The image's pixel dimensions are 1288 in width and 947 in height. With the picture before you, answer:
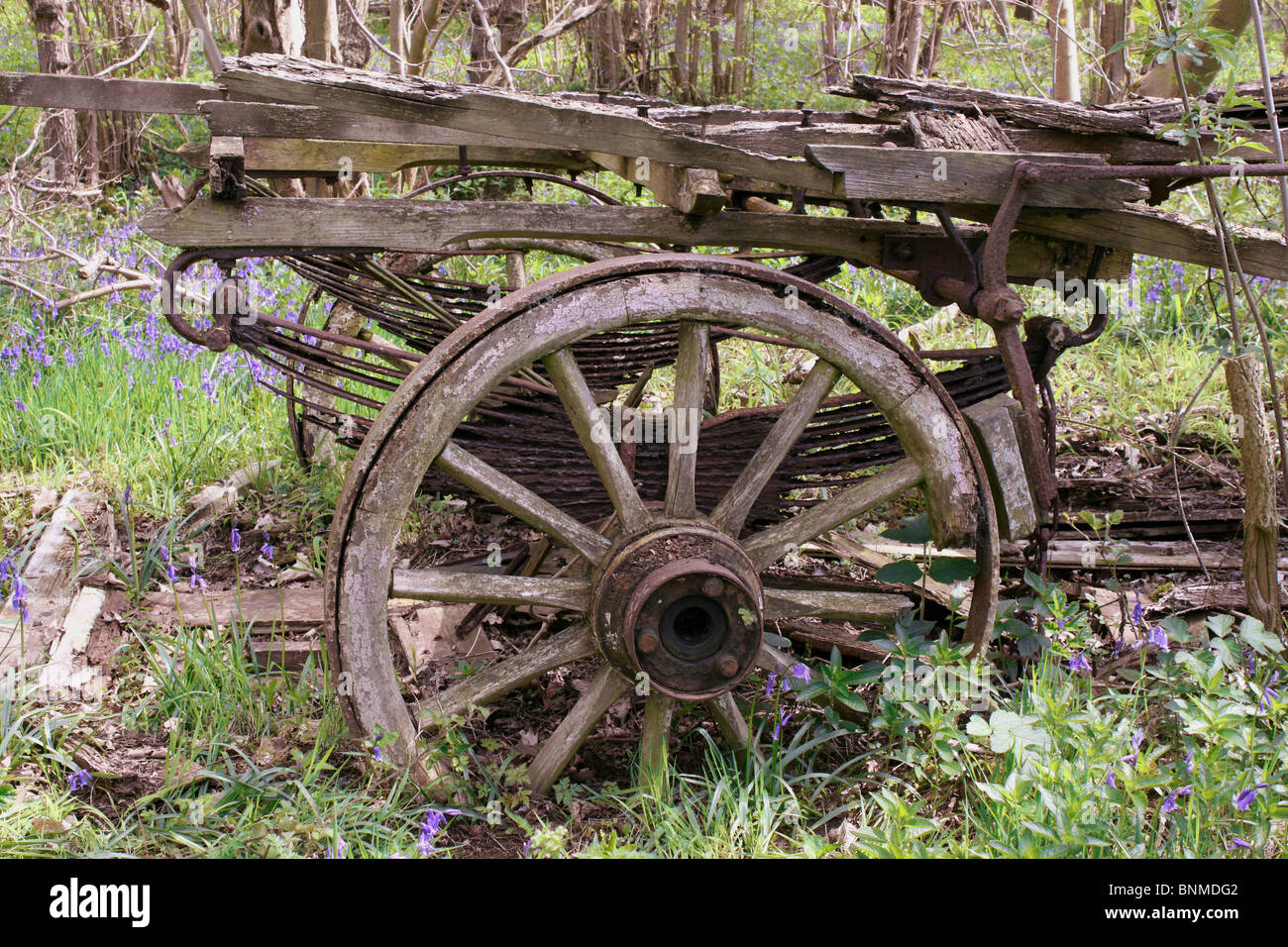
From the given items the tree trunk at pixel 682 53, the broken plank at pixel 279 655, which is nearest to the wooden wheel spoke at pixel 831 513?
the broken plank at pixel 279 655

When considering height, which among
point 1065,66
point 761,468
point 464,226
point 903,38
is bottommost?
point 761,468

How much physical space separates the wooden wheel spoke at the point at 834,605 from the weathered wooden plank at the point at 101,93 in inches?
69.2

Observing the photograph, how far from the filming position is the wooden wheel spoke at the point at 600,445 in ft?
7.38

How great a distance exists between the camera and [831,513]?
2408 mm

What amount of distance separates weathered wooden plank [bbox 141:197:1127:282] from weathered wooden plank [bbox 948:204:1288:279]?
30 cm

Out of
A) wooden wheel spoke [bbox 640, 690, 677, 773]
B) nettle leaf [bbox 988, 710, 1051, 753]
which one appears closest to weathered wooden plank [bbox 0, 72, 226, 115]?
wooden wheel spoke [bbox 640, 690, 677, 773]

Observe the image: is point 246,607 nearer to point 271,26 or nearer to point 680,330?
point 680,330

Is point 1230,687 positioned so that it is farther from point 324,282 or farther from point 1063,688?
point 324,282

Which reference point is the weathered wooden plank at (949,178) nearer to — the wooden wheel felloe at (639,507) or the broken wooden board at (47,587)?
the wooden wheel felloe at (639,507)

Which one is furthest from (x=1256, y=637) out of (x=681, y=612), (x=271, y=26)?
(x=271, y=26)

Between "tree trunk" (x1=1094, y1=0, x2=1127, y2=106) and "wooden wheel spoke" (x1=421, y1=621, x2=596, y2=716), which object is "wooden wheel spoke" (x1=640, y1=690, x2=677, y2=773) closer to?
"wooden wheel spoke" (x1=421, y1=621, x2=596, y2=716)

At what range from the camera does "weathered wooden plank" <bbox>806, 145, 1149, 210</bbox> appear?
2.22 m

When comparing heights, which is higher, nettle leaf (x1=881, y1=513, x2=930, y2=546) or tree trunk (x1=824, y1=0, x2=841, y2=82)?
tree trunk (x1=824, y1=0, x2=841, y2=82)

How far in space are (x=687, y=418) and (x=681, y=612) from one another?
428 mm
